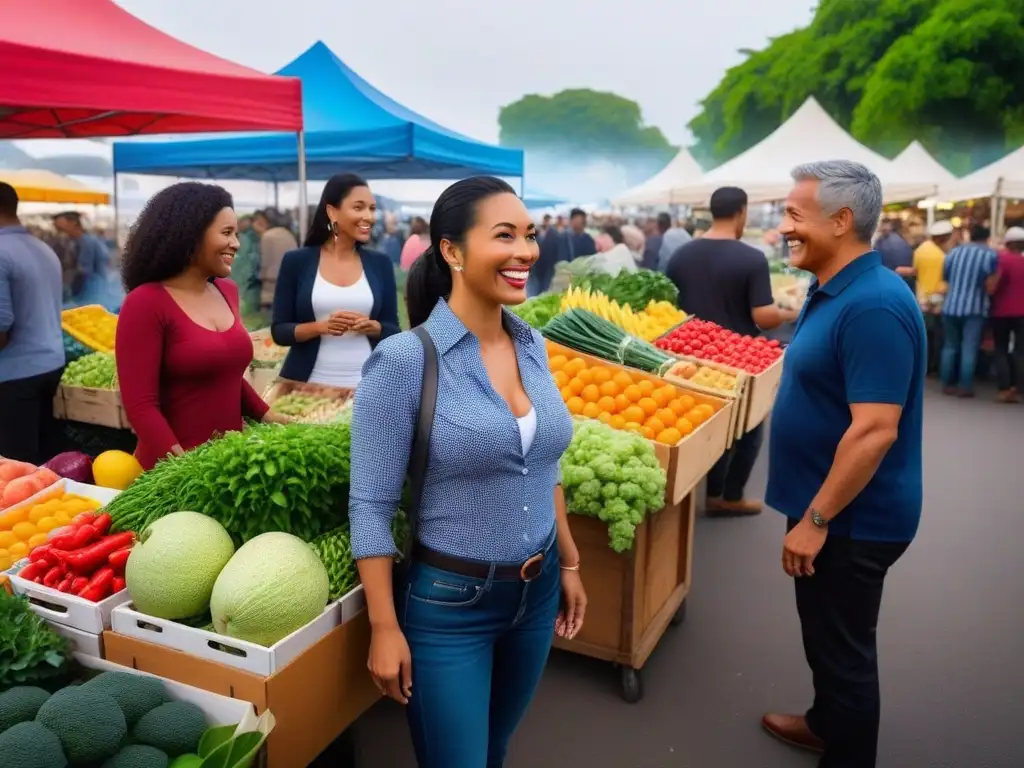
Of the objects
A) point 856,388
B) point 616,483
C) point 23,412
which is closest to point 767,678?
point 616,483

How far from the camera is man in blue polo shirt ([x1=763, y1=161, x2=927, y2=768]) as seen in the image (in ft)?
7.45

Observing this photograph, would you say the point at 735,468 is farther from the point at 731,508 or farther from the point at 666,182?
the point at 666,182

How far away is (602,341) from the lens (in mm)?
4066

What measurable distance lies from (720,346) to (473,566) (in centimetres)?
318

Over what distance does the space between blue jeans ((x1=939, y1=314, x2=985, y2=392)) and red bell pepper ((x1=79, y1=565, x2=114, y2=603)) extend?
9820 millimetres

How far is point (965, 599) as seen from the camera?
4348 mm

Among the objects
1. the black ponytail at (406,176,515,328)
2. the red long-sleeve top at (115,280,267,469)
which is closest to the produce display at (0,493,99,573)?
the red long-sleeve top at (115,280,267,469)

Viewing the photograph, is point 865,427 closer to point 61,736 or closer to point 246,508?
point 246,508

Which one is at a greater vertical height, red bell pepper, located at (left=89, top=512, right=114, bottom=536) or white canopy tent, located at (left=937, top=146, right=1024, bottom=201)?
white canopy tent, located at (left=937, top=146, right=1024, bottom=201)

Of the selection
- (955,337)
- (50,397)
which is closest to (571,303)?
(50,397)

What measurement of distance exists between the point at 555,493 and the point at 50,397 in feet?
11.7

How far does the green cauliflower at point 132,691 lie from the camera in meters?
1.67

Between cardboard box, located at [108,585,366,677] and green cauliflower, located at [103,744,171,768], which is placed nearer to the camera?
green cauliflower, located at [103,744,171,768]

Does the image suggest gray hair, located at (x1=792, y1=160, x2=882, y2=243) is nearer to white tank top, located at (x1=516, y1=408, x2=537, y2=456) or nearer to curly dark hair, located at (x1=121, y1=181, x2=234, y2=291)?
white tank top, located at (x1=516, y1=408, x2=537, y2=456)
